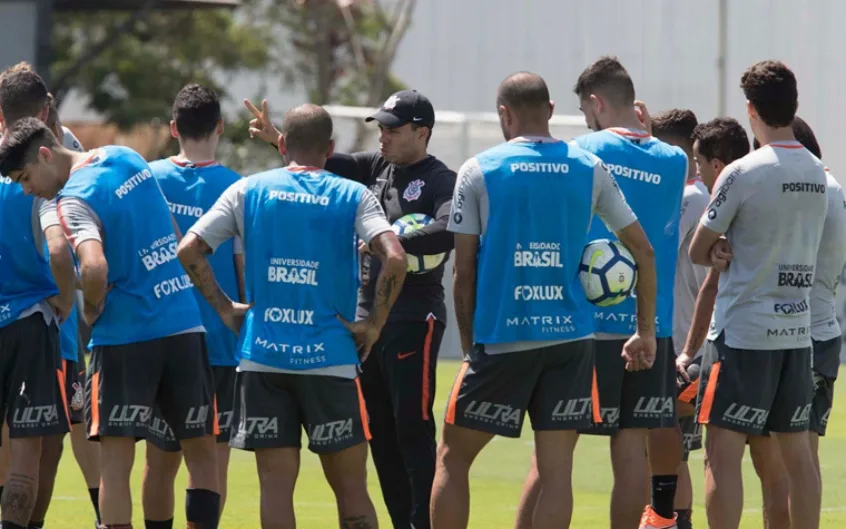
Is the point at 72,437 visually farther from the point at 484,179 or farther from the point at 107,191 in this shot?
the point at 484,179

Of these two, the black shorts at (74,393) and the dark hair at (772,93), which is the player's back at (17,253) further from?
the dark hair at (772,93)

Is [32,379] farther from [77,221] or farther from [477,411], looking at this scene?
[477,411]

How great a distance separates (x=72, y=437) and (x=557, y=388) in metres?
3.26

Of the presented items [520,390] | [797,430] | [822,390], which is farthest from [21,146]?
[822,390]

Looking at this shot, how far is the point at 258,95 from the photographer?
38156mm

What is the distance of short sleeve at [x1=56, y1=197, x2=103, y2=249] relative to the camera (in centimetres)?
694

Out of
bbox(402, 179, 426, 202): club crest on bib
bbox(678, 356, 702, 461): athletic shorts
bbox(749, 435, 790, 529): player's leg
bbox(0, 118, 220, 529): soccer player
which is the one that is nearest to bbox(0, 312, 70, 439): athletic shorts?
bbox(0, 118, 220, 529): soccer player

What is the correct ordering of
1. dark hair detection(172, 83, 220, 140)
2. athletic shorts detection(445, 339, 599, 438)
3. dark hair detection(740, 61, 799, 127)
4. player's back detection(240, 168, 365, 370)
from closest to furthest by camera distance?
player's back detection(240, 168, 365, 370)
athletic shorts detection(445, 339, 599, 438)
dark hair detection(740, 61, 799, 127)
dark hair detection(172, 83, 220, 140)

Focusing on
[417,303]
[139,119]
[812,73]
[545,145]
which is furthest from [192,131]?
[139,119]

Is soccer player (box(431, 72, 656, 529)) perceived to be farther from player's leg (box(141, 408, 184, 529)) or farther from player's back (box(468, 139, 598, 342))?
player's leg (box(141, 408, 184, 529))

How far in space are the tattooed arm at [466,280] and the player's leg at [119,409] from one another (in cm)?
153

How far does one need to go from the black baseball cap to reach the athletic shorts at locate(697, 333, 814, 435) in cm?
200

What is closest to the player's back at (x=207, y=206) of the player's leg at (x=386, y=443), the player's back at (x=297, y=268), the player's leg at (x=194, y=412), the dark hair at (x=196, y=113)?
the dark hair at (x=196, y=113)

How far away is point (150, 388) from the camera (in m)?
7.34
